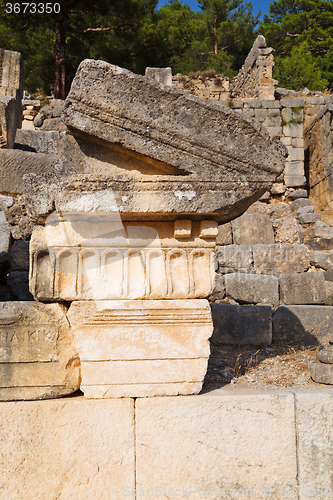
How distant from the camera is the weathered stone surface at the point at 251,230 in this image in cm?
702

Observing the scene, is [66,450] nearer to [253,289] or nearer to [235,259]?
[253,289]

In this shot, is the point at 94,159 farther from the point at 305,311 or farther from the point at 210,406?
the point at 305,311

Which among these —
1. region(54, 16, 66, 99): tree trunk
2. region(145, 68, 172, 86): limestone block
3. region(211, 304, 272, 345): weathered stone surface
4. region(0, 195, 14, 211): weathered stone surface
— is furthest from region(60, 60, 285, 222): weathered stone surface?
region(54, 16, 66, 99): tree trunk

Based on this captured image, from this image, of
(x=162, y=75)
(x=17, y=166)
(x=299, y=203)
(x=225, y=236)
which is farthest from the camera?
(x=162, y=75)

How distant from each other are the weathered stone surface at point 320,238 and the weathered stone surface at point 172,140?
5699 mm

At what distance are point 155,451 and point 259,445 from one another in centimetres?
58

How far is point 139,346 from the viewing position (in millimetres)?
2303

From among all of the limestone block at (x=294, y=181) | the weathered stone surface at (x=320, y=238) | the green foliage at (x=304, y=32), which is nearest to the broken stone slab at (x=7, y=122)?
the weathered stone surface at (x=320, y=238)

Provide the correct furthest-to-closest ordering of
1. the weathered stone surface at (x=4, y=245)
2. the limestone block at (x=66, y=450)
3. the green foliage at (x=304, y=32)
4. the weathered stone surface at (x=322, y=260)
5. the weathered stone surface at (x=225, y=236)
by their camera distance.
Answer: the green foliage at (x=304, y=32) < the weathered stone surface at (x=225, y=236) < the weathered stone surface at (x=322, y=260) < the weathered stone surface at (x=4, y=245) < the limestone block at (x=66, y=450)

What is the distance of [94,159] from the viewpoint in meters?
2.45

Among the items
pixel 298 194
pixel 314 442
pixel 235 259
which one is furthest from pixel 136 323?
pixel 298 194

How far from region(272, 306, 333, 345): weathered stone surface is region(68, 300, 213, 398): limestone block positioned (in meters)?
2.08

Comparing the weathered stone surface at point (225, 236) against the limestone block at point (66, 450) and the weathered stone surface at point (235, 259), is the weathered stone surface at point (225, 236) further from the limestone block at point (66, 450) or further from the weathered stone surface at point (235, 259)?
the limestone block at point (66, 450)

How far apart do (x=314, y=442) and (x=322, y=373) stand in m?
0.46
